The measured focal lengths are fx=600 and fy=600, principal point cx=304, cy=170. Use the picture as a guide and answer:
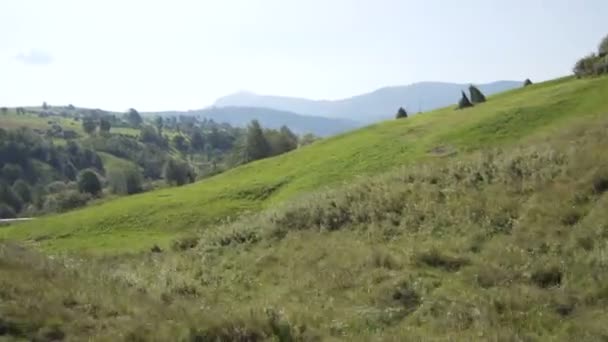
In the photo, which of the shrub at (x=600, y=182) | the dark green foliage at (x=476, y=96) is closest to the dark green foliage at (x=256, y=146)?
the dark green foliage at (x=476, y=96)

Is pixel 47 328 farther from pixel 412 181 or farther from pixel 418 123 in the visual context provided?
pixel 418 123

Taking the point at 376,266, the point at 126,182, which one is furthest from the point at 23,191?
the point at 376,266

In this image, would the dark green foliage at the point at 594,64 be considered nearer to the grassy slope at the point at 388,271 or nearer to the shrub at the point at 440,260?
the grassy slope at the point at 388,271

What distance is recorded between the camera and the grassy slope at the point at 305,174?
106ft

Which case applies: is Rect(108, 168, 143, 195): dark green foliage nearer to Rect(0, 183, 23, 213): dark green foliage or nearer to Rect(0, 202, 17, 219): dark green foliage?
Rect(0, 183, 23, 213): dark green foliage

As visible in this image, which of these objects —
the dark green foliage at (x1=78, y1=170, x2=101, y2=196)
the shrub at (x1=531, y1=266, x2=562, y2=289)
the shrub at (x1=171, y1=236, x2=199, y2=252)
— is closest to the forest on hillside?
the dark green foliage at (x1=78, y1=170, x2=101, y2=196)

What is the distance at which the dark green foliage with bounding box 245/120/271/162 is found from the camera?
90.8 meters

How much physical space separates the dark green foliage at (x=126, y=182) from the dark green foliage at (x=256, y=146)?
91.7 feet

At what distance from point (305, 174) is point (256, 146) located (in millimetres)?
54982

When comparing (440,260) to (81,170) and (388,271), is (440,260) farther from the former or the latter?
(81,170)

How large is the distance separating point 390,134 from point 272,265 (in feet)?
86.9

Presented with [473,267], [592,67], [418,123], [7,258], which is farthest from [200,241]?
[592,67]

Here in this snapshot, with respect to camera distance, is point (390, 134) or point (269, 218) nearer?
point (269, 218)

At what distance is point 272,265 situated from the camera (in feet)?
57.0
